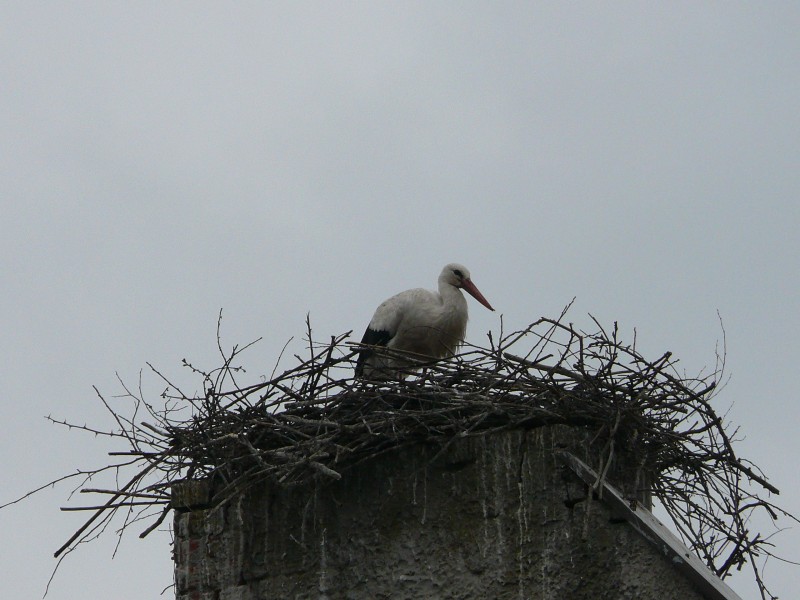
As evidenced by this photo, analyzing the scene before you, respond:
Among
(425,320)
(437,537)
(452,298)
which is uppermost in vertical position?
(452,298)

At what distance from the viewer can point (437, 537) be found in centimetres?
446

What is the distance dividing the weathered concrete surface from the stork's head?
3029 millimetres

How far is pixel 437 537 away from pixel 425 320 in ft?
10.1

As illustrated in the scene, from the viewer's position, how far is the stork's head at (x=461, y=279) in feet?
25.2

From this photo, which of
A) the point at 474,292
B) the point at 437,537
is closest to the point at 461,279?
the point at 474,292

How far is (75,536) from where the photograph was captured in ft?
15.5

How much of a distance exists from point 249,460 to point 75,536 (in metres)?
0.78

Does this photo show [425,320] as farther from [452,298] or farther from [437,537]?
[437,537]

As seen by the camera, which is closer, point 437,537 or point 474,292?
point 437,537

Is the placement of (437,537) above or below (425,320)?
below

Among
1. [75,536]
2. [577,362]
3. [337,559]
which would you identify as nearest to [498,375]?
[577,362]

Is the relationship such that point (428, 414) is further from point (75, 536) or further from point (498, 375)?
point (75, 536)

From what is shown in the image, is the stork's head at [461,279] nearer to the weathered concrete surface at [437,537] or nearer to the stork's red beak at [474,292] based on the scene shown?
the stork's red beak at [474,292]

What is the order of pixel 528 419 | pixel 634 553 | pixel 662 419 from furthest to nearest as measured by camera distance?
pixel 662 419 → pixel 528 419 → pixel 634 553
